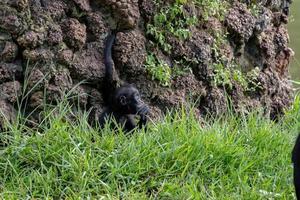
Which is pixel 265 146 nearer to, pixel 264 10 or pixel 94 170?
pixel 94 170

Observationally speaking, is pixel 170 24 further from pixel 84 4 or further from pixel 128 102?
pixel 128 102

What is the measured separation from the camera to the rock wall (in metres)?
4.44

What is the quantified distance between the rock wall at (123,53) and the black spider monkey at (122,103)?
6 cm

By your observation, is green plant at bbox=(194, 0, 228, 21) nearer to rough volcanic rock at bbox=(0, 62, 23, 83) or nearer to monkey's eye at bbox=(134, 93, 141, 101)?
monkey's eye at bbox=(134, 93, 141, 101)

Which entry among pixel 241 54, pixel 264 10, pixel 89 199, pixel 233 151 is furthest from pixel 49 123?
pixel 264 10

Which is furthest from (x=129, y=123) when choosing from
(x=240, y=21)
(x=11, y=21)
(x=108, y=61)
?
(x=240, y=21)

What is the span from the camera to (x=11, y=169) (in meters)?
3.97

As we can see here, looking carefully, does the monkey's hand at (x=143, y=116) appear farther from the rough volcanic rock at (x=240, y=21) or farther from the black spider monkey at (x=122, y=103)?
the rough volcanic rock at (x=240, y=21)

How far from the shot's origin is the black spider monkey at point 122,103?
4645 millimetres

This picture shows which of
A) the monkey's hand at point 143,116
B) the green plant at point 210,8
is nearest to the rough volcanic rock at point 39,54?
the monkey's hand at point 143,116

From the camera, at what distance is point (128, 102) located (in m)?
4.64

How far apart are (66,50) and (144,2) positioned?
0.75 meters

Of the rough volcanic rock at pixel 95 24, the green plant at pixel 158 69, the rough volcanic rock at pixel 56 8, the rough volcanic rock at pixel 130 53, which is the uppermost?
the rough volcanic rock at pixel 56 8

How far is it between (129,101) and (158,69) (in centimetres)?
45
